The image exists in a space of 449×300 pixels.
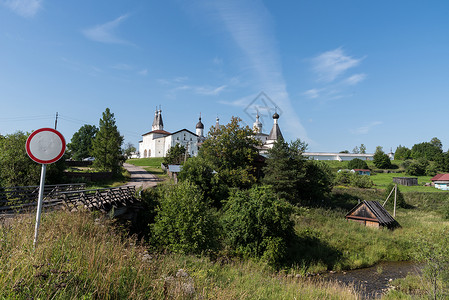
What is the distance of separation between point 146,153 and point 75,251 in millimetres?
95253

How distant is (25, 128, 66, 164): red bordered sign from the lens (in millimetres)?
4891

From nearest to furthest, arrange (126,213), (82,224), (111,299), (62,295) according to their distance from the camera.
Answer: (62,295) < (111,299) < (82,224) < (126,213)

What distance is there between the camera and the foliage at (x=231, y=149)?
32.1m

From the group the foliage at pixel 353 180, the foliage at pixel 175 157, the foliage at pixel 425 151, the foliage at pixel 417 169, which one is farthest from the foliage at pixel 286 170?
the foliage at pixel 425 151

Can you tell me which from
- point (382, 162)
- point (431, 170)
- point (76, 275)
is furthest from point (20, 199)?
point (382, 162)

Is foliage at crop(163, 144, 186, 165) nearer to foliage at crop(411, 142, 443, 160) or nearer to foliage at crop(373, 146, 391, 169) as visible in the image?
foliage at crop(373, 146, 391, 169)

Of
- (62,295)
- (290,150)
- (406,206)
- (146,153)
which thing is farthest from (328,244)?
(146,153)

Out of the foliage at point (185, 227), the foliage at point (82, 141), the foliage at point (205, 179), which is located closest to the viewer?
the foliage at point (185, 227)

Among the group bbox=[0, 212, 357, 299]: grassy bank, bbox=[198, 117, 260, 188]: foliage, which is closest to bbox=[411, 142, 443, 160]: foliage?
bbox=[198, 117, 260, 188]: foliage

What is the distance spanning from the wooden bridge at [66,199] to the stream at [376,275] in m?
14.0

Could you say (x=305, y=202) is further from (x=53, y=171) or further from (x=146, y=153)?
(x=146, y=153)

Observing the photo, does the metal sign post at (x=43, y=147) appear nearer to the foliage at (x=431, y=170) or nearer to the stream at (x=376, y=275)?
the stream at (x=376, y=275)

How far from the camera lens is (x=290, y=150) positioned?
111 ft

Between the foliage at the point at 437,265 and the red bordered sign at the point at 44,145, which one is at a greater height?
the red bordered sign at the point at 44,145
